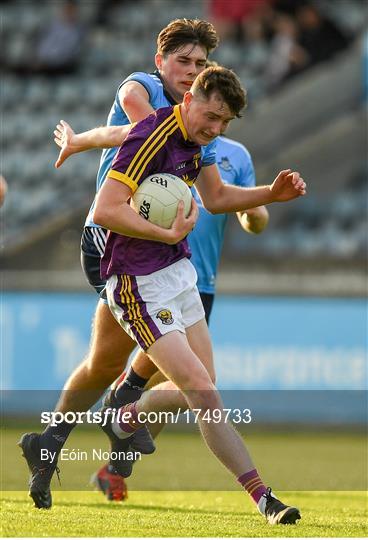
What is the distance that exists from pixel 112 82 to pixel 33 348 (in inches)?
242

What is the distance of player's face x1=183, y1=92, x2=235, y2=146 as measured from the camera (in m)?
5.97

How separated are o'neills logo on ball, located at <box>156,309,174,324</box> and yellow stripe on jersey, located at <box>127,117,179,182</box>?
632mm

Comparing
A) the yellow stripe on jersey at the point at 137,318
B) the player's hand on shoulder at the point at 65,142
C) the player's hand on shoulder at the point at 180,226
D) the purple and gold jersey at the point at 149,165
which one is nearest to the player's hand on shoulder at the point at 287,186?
the purple and gold jersey at the point at 149,165

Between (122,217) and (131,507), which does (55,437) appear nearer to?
(131,507)

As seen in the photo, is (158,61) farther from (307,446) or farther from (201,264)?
(307,446)

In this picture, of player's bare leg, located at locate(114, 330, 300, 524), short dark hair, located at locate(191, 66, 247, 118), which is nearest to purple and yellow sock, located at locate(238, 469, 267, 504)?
player's bare leg, located at locate(114, 330, 300, 524)

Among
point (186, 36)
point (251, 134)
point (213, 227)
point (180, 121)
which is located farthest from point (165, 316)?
point (251, 134)

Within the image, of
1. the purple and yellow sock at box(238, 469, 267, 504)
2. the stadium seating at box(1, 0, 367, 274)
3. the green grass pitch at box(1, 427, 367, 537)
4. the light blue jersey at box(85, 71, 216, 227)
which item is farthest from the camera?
the stadium seating at box(1, 0, 367, 274)

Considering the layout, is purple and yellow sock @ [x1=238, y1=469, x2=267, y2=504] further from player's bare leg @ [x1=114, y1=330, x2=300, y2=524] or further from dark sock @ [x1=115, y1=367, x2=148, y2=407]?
dark sock @ [x1=115, y1=367, x2=148, y2=407]

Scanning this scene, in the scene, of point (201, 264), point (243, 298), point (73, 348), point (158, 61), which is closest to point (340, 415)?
point (243, 298)

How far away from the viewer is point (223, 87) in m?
5.96

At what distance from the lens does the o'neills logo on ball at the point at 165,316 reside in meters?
6.05

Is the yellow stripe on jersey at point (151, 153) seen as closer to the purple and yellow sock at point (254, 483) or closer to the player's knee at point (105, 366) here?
the player's knee at point (105, 366)

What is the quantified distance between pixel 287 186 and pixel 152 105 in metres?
0.89
